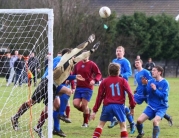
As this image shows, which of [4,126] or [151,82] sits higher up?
[151,82]

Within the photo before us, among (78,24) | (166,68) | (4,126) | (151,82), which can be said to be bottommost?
(4,126)

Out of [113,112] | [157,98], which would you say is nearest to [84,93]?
[157,98]

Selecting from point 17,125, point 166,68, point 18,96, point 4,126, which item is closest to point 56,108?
point 17,125

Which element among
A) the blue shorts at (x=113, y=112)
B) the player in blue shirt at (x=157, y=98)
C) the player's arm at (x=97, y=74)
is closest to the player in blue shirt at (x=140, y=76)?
the player's arm at (x=97, y=74)

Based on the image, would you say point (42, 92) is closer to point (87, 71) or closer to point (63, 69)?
point (63, 69)

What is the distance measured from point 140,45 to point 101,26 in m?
4.07

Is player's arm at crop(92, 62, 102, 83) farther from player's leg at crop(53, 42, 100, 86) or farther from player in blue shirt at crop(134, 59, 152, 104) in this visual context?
player's leg at crop(53, 42, 100, 86)

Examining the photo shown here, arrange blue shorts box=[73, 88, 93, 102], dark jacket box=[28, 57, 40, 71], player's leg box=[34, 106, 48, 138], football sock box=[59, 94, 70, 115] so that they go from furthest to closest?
blue shorts box=[73, 88, 93, 102], football sock box=[59, 94, 70, 115], dark jacket box=[28, 57, 40, 71], player's leg box=[34, 106, 48, 138]

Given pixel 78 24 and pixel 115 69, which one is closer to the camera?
pixel 115 69

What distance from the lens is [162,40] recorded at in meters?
40.9

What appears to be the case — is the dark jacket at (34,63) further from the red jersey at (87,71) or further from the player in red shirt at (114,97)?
the player in red shirt at (114,97)

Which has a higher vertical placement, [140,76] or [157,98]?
[140,76]

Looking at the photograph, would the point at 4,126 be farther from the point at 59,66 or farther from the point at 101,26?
the point at 101,26

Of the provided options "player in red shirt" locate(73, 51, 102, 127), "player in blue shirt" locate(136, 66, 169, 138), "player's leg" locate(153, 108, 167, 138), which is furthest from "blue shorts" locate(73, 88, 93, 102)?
"player's leg" locate(153, 108, 167, 138)
